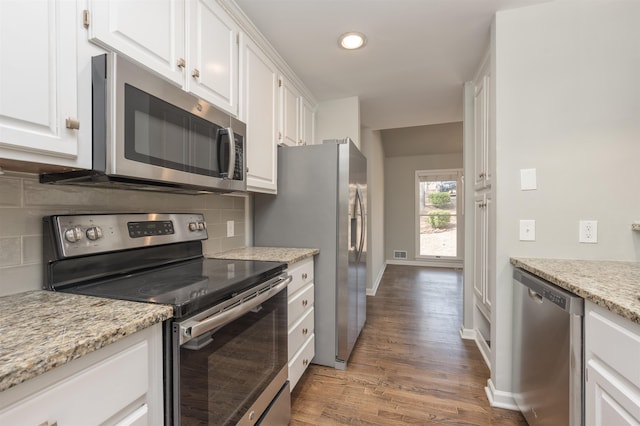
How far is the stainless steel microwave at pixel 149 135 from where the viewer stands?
920mm

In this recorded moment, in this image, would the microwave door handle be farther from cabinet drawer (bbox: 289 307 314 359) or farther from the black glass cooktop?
cabinet drawer (bbox: 289 307 314 359)

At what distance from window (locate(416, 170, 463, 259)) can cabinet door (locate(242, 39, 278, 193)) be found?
16.0 feet

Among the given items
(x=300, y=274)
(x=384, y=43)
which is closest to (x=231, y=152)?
(x=300, y=274)

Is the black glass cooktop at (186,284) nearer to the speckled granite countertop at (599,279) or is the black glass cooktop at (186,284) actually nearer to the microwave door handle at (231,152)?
the microwave door handle at (231,152)

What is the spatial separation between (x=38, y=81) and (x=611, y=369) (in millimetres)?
1885

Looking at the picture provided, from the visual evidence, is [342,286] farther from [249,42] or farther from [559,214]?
[249,42]

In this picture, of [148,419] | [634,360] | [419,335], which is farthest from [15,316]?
[419,335]

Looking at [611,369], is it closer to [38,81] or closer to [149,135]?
[149,135]

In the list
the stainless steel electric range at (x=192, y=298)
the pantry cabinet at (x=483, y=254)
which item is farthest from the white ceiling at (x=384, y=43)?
the stainless steel electric range at (x=192, y=298)

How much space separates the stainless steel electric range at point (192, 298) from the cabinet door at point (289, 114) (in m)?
1.07

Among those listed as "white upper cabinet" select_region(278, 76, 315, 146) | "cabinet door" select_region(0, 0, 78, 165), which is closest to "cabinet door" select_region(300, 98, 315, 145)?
"white upper cabinet" select_region(278, 76, 315, 146)

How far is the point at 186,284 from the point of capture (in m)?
1.10

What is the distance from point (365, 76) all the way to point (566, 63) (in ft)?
4.53

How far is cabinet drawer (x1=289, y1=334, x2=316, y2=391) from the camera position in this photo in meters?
1.73
